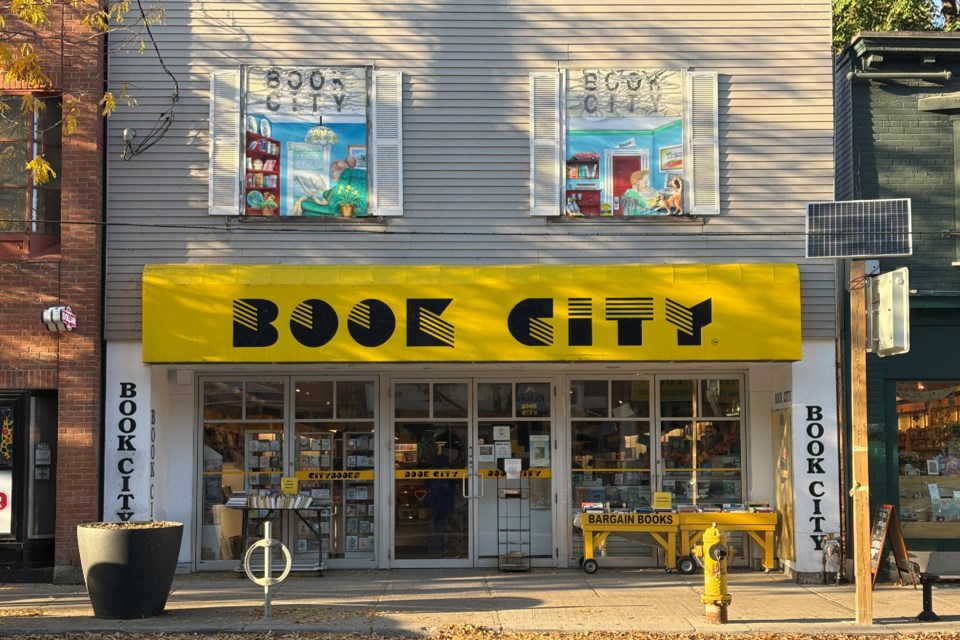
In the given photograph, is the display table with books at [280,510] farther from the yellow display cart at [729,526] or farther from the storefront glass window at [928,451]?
the storefront glass window at [928,451]

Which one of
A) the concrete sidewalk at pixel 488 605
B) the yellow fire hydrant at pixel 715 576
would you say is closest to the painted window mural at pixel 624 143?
the concrete sidewalk at pixel 488 605

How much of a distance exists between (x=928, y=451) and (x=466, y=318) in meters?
6.31

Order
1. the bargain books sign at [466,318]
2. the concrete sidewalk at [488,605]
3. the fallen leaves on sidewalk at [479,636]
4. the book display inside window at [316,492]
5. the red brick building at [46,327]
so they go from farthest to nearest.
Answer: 1. the book display inside window at [316,492]
2. the red brick building at [46,327]
3. the bargain books sign at [466,318]
4. the concrete sidewalk at [488,605]
5. the fallen leaves on sidewalk at [479,636]

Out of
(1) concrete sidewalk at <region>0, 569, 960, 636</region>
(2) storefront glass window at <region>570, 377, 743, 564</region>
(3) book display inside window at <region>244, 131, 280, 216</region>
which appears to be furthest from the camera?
(2) storefront glass window at <region>570, 377, 743, 564</region>

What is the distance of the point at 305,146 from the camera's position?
14.7m

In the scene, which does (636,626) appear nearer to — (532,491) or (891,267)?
(532,491)

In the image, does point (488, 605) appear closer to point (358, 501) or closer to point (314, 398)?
point (358, 501)

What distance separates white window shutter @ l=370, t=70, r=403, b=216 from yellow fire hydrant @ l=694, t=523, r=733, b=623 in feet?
19.1

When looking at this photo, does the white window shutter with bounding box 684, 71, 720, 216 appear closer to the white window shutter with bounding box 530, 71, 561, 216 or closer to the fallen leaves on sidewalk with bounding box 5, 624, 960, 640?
the white window shutter with bounding box 530, 71, 561, 216

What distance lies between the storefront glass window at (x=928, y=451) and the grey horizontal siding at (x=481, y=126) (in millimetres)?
1528

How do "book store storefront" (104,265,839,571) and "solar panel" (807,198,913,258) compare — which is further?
"book store storefront" (104,265,839,571)

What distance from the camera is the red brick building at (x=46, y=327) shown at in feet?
46.3

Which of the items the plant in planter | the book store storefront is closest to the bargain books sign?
the book store storefront

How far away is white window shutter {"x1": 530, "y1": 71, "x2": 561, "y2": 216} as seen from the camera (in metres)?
14.7
